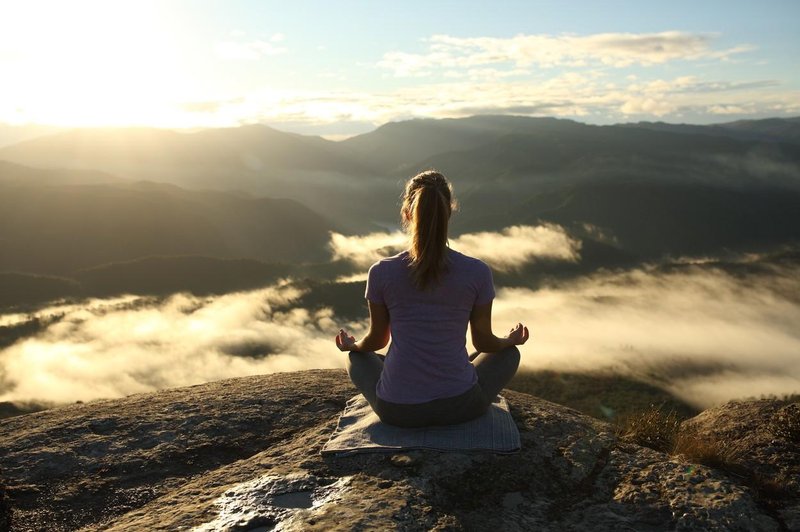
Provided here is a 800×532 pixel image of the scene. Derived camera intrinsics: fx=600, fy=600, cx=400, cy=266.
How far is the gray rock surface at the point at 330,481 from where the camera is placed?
5352 mm

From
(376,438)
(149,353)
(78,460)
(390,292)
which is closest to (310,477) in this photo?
(376,438)

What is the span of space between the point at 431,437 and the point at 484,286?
69.0 inches

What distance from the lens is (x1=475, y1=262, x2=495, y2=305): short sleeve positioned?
6027 mm

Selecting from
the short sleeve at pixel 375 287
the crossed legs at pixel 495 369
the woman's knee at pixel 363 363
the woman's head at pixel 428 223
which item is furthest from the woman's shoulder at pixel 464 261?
the woman's knee at pixel 363 363

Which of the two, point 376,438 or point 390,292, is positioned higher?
point 390,292

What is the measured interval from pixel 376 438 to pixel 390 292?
167 centimetres

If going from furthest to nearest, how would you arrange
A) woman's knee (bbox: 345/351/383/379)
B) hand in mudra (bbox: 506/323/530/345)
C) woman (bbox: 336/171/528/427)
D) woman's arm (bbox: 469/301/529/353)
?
1. woman's knee (bbox: 345/351/383/379)
2. hand in mudra (bbox: 506/323/530/345)
3. woman's arm (bbox: 469/301/529/353)
4. woman (bbox: 336/171/528/427)

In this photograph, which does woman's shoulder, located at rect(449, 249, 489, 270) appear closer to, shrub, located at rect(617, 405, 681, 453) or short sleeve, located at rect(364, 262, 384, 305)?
short sleeve, located at rect(364, 262, 384, 305)

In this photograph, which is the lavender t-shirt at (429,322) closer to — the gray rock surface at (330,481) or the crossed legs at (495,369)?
the crossed legs at (495,369)

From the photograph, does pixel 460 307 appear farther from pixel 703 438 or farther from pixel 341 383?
pixel 341 383

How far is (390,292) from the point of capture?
20.1ft

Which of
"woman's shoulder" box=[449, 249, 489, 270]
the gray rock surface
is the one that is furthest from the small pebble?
"woman's shoulder" box=[449, 249, 489, 270]

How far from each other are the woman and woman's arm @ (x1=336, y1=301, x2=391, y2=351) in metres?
0.01

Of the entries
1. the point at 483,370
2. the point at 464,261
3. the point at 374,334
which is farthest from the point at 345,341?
the point at 464,261
